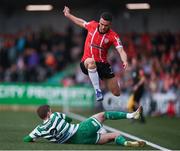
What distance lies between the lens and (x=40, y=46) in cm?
3391

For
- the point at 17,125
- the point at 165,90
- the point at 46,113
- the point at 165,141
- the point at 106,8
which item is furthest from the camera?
the point at 106,8

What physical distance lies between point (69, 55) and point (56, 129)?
19752 millimetres

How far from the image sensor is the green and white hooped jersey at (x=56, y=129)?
47.3 feet

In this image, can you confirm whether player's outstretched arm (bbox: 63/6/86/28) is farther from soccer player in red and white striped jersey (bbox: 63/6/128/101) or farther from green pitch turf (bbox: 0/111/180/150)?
green pitch turf (bbox: 0/111/180/150)

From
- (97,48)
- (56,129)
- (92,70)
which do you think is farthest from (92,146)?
(97,48)

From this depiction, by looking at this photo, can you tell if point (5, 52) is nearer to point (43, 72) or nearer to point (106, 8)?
point (43, 72)

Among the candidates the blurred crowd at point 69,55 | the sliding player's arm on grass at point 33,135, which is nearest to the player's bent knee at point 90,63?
the sliding player's arm on grass at point 33,135

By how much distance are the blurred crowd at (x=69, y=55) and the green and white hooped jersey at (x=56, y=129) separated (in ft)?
48.4

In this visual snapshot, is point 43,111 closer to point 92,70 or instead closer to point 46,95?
point 92,70

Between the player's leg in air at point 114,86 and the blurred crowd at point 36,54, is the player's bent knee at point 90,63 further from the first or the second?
the blurred crowd at point 36,54

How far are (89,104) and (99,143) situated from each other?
15.3 meters

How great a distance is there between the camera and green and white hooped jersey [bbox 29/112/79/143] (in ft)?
47.3

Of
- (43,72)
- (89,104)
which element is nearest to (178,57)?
(89,104)

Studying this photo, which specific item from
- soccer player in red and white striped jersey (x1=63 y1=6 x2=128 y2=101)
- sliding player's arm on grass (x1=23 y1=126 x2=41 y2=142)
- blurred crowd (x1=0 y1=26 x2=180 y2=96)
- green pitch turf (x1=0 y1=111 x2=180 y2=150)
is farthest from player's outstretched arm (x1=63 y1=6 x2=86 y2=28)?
blurred crowd (x1=0 y1=26 x2=180 y2=96)
